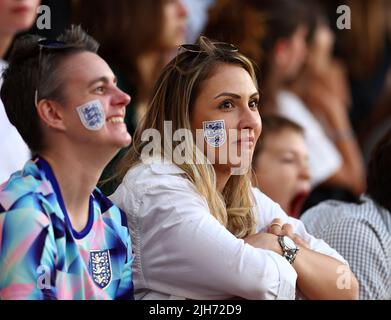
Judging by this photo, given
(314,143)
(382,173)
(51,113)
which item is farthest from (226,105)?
(314,143)

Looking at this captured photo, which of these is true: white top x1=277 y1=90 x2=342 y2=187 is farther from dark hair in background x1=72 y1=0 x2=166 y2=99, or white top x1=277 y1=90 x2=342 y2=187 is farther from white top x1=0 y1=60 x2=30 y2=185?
white top x1=0 y1=60 x2=30 y2=185

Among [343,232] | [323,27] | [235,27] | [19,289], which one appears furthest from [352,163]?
[19,289]

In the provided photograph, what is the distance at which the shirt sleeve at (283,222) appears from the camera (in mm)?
2670

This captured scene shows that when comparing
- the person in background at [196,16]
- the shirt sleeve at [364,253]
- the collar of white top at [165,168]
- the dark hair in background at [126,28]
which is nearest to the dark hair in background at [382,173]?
the shirt sleeve at [364,253]

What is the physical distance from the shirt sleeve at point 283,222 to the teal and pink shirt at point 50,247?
50 centimetres

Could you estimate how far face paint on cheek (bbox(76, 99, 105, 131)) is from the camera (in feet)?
7.33

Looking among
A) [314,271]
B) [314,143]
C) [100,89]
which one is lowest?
[314,143]

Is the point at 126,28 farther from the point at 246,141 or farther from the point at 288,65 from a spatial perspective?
the point at 246,141

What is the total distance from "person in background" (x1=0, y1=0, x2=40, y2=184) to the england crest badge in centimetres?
72

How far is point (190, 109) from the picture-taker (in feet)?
8.14

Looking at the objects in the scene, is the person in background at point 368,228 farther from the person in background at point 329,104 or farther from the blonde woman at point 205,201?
the person in background at point 329,104

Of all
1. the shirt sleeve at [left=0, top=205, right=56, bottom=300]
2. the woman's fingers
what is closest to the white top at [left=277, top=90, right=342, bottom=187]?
the woman's fingers

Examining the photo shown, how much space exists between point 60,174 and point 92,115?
153mm
